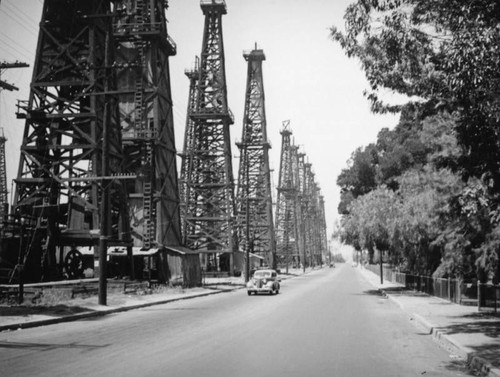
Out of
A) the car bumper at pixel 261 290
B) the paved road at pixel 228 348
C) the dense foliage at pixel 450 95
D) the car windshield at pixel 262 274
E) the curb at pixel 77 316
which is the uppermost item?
the dense foliage at pixel 450 95

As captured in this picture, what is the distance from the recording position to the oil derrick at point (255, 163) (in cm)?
6369

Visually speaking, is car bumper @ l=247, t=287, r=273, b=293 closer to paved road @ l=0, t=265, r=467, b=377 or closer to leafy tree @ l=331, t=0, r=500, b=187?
paved road @ l=0, t=265, r=467, b=377

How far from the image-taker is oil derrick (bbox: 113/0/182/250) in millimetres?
39156

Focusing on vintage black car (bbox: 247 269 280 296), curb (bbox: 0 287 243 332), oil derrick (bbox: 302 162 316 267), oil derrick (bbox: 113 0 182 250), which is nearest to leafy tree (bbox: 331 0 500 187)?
curb (bbox: 0 287 243 332)

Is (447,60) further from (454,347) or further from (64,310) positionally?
(64,310)

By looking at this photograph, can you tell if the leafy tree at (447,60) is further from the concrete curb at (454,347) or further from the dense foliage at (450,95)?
the concrete curb at (454,347)

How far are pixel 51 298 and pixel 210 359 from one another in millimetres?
15254

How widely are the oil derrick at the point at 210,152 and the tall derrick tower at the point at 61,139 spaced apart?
1650 cm

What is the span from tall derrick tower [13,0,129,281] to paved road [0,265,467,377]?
16220 mm

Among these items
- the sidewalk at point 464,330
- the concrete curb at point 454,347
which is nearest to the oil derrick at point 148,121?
the sidewalk at point 464,330

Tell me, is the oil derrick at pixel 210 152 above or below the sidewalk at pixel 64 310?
above

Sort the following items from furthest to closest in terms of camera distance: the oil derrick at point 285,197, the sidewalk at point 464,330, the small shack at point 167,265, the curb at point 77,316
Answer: the oil derrick at point 285,197, the small shack at point 167,265, the curb at point 77,316, the sidewalk at point 464,330

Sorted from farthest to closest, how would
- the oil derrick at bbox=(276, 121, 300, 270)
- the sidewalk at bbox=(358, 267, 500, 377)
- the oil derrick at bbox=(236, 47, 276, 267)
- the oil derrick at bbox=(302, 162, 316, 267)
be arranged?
the oil derrick at bbox=(302, 162, 316, 267), the oil derrick at bbox=(276, 121, 300, 270), the oil derrick at bbox=(236, 47, 276, 267), the sidewalk at bbox=(358, 267, 500, 377)

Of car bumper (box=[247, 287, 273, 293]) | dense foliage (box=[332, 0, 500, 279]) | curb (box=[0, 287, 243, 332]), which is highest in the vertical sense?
dense foliage (box=[332, 0, 500, 279])
